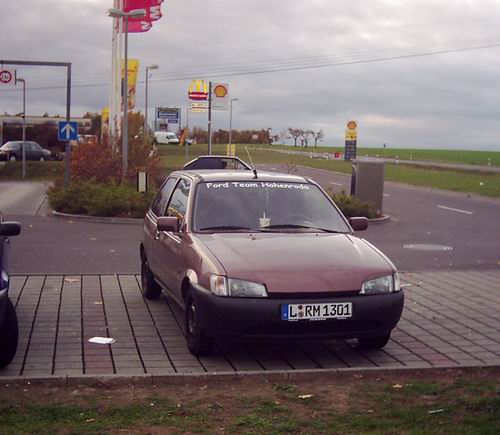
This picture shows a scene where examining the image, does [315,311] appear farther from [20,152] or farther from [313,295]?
[20,152]

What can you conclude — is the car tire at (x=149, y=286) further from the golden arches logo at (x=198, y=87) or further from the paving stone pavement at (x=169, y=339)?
the golden arches logo at (x=198, y=87)

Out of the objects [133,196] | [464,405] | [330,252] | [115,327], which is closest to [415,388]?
[464,405]

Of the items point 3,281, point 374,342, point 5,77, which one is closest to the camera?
point 3,281

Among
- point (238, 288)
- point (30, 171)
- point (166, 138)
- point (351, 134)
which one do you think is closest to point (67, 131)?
point (30, 171)

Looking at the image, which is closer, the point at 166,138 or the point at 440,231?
the point at 440,231

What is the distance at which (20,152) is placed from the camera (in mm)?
58844

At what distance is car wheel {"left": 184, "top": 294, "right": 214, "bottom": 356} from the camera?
7.25 meters

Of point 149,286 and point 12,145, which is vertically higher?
point 12,145

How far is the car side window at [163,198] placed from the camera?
9664mm

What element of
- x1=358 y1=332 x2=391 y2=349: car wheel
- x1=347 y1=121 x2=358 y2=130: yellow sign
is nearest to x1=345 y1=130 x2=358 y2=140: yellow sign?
x1=347 y1=121 x2=358 y2=130: yellow sign

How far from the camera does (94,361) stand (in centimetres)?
716

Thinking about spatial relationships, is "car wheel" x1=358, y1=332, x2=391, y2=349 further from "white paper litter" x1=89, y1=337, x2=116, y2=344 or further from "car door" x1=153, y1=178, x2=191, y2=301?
"white paper litter" x1=89, y1=337, x2=116, y2=344

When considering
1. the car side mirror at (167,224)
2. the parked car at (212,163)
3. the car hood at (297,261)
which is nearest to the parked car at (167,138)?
the parked car at (212,163)

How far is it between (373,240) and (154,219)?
28.5ft
